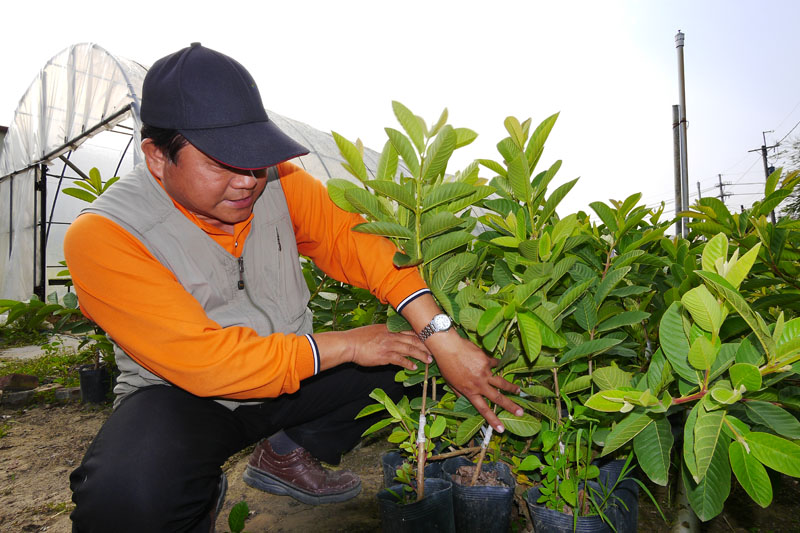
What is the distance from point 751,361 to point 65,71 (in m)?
9.43

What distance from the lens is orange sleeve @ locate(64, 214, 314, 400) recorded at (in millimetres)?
1224

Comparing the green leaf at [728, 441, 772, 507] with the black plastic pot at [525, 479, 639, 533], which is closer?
the green leaf at [728, 441, 772, 507]

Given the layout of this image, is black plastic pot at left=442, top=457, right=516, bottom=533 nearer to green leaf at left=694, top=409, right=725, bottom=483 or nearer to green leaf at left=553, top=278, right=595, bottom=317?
green leaf at left=553, top=278, right=595, bottom=317

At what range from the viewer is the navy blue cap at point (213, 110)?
122 cm

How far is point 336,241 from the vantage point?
1.63 metres

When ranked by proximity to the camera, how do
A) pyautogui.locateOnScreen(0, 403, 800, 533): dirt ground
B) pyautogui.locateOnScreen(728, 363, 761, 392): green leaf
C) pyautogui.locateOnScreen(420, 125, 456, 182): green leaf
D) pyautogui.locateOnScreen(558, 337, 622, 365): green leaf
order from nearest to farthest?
pyautogui.locateOnScreen(728, 363, 761, 392): green leaf < pyautogui.locateOnScreen(558, 337, 622, 365): green leaf < pyautogui.locateOnScreen(420, 125, 456, 182): green leaf < pyautogui.locateOnScreen(0, 403, 800, 533): dirt ground

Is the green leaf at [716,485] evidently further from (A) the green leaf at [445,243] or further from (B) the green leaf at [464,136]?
(B) the green leaf at [464,136]

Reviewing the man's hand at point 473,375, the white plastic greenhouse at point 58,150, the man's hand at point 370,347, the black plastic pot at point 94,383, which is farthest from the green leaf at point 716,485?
the white plastic greenhouse at point 58,150

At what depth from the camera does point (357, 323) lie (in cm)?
205

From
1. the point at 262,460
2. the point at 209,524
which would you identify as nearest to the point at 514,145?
the point at 209,524

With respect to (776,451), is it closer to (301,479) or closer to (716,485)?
(716,485)

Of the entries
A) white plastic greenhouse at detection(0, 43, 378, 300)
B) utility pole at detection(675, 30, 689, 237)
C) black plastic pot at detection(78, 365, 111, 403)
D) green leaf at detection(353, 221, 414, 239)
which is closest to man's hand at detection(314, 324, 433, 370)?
green leaf at detection(353, 221, 414, 239)

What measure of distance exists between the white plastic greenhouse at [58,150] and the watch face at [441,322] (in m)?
5.93

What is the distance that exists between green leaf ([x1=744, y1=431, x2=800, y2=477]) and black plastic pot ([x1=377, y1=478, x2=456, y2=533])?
0.81 m
